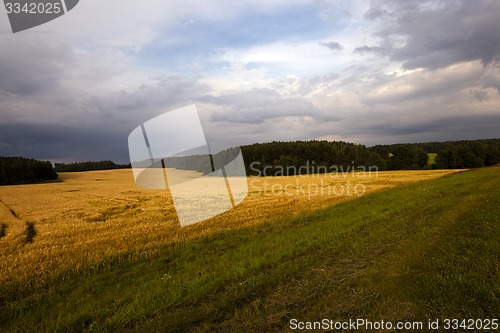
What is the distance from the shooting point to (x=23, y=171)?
79938mm

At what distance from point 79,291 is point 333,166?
97272mm

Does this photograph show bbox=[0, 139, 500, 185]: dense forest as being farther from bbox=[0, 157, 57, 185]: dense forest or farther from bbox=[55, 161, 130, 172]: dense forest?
bbox=[55, 161, 130, 172]: dense forest

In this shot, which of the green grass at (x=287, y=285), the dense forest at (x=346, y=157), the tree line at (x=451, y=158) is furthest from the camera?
the dense forest at (x=346, y=157)

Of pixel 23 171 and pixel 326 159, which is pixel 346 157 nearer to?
pixel 326 159

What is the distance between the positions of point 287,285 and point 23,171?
99991mm

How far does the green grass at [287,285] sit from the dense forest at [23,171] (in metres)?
92.7

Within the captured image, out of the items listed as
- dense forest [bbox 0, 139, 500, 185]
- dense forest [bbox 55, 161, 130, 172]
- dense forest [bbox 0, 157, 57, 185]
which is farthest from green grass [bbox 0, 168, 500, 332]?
dense forest [bbox 55, 161, 130, 172]

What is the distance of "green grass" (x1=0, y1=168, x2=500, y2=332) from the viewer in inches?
189

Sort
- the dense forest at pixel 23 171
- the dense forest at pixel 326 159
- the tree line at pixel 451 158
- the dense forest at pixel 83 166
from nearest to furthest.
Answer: the dense forest at pixel 23 171, the dense forest at pixel 326 159, the tree line at pixel 451 158, the dense forest at pixel 83 166

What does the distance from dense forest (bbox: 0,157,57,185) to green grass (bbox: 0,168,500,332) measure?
9274 cm

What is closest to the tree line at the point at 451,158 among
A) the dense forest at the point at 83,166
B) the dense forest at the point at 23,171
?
the dense forest at the point at 23,171

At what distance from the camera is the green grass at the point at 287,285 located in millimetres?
4812

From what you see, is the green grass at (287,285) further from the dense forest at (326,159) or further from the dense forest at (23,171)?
the dense forest at (23,171)

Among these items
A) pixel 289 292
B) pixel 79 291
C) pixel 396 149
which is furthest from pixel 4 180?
pixel 396 149
